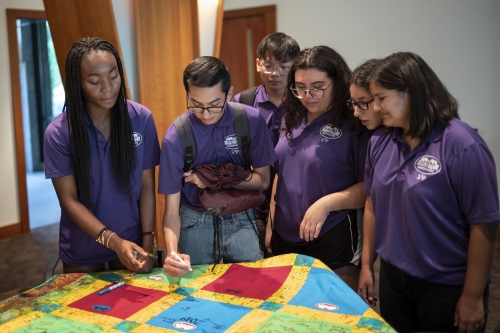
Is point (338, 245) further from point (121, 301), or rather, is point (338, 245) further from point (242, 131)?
point (121, 301)

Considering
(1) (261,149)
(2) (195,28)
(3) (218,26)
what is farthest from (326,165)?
(3) (218,26)

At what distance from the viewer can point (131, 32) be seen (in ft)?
10.6

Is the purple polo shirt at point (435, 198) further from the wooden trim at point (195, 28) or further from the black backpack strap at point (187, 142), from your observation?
the wooden trim at point (195, 28)

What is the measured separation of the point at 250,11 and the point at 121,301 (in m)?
5.13

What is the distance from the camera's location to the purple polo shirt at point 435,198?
168 cm

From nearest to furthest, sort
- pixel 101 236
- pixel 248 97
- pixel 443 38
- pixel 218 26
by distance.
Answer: pixel 101 236 → pixel 248 97 → pixel 218 26 → pixel 443 38

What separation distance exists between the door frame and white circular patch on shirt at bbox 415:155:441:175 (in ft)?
16.3

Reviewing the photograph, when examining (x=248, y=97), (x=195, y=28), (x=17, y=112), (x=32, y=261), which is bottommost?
(x=32, y=261)

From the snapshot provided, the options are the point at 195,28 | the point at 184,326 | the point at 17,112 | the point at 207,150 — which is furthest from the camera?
the point at 17,112

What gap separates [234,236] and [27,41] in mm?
8721

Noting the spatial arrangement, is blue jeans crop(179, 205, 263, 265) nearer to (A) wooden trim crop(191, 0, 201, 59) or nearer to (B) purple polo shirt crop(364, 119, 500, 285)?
(B) purple polo shirt crop(364, 119, 500, 285)

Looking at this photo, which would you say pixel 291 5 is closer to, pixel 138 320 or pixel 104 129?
pixel 104 129

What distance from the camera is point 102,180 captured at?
2.16 metres

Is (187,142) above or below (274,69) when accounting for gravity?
below
